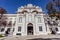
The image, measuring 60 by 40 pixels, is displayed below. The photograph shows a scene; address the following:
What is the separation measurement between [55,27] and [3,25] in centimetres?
2246

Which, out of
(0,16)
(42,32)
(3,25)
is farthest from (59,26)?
(0,16)

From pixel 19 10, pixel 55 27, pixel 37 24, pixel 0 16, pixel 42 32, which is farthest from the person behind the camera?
pixel 19 10

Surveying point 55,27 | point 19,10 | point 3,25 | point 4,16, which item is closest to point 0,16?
point 4,16

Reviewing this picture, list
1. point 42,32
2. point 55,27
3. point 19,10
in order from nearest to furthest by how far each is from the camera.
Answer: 1. point 42,32
2. point 55,27
3. point 19,10

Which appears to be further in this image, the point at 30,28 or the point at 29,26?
the point at 30,28

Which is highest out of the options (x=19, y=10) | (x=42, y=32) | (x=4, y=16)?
(x=19, y=10)

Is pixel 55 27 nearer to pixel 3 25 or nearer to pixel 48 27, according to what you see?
pixel 48 27

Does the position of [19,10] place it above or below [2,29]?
above

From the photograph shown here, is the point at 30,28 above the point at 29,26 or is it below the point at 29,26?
below

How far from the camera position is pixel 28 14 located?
43.5 metres

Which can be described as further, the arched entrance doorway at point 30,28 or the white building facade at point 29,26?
the arched entrance doorway at point 30,28

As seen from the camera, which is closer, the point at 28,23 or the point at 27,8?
the point at 28,23

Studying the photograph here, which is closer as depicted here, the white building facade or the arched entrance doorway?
the white building facade

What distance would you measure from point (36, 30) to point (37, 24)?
2.87 m
